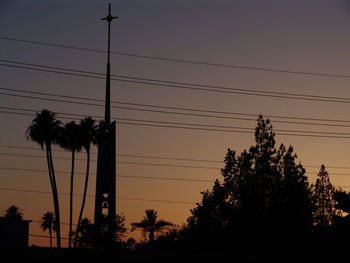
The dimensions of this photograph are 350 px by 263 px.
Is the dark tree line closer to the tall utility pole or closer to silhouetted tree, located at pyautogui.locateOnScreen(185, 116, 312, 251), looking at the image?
silhouetted tree, located at pyautogui.locateOnScreen(185, 116, 312, 251)

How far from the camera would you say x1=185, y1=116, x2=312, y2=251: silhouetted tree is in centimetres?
7369

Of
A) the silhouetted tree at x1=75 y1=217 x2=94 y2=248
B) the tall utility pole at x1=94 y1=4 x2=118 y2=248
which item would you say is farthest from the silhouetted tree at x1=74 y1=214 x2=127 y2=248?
the tall utility pole at x1=94 y1=4 x2=118 y2=248

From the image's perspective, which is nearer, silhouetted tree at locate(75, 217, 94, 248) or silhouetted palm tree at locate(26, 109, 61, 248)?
silhouetted palm tree at locate(26, 109, 61, 248)

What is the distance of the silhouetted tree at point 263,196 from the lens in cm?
7369

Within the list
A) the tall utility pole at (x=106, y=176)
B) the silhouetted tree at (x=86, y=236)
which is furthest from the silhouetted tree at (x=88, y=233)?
the tall utility pole at (x=106, y=176)

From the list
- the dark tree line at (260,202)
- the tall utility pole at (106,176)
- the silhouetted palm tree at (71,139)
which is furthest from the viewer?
the silhouetted palm tree at (71,139)

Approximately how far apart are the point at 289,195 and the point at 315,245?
113ft

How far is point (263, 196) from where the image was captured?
74.6 meters

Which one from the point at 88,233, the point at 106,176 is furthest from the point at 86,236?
the point at 106,176

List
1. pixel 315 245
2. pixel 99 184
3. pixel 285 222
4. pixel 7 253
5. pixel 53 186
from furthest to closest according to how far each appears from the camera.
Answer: pixel 53 186 < pixel 285 222 < pixel 99 184 < pixel 315 245 < pixel 7 253

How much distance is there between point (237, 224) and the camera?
247ft

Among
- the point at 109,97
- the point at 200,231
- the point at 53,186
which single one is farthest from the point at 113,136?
the point at 53,186

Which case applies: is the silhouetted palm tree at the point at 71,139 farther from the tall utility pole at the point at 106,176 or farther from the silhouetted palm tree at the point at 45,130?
the tall utility pole at the point at 106,176

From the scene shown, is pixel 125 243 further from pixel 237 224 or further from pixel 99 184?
pixel 99 184
